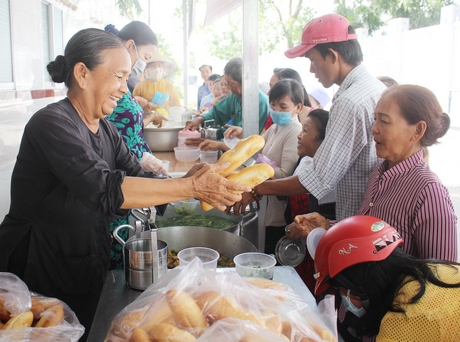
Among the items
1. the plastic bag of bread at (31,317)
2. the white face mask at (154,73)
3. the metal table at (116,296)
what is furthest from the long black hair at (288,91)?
the white face mask at (154,73)

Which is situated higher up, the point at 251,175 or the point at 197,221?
the point at 251,175

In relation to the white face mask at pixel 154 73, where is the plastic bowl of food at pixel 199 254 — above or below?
below

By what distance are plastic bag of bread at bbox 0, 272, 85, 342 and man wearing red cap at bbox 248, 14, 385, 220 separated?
1636mm

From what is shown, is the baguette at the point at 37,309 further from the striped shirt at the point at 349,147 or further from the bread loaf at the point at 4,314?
the striped shirt at the point at 349,147

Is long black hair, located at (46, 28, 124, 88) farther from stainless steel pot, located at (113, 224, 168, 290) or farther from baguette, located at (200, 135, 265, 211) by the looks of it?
stainless steel pot, located at (113, 224, 168, 290)

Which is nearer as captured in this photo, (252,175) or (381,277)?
(381,277)

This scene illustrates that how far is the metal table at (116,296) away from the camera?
143 centimetres

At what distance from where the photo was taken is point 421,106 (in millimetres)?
2004

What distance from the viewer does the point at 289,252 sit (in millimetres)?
2488

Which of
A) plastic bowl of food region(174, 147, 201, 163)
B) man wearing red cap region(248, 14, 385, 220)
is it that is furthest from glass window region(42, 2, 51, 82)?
man wearing red cap region(248, 14, 385, 220)

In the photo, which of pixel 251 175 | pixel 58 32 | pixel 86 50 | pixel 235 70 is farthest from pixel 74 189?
pixel 235 70

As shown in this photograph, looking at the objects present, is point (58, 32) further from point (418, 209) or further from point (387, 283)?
point (387, 283)

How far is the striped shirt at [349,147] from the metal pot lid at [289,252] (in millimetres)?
332

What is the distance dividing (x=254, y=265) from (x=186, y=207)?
145cm
